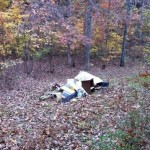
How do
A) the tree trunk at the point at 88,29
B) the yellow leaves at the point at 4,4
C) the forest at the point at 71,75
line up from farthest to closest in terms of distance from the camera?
the yellow leaves at the point at 4,4, the tree trunk at the point at 88,29, the forest at the point at 71,75

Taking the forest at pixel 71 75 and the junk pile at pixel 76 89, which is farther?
the junk pile at pixel 76 89

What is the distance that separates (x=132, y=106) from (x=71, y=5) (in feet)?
58.5

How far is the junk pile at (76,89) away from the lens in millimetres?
11841

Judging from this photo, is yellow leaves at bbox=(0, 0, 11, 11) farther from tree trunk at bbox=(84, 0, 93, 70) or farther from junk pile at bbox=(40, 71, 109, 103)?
junk pile at bbox=(40, 71, 109, 103)

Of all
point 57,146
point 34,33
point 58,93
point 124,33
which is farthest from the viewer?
point 124,33

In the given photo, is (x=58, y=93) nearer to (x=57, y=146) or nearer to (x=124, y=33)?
(x=57, y=146)

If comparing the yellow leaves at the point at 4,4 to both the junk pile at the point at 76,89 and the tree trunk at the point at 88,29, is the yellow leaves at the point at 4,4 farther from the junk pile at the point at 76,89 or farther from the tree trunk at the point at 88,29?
the junk pile at the point at 76,89

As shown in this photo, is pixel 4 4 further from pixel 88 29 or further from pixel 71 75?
→ pixel 71 75

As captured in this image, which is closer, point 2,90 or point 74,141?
point 74,141

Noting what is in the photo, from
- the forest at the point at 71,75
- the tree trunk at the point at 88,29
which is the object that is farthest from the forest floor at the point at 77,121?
the tree trunk at the point at 88,29

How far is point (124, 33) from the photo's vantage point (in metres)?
27.2

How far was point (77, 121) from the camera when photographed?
8383 millimetres

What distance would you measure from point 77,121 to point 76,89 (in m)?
3.81

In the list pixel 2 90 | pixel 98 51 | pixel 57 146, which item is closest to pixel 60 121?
pixel 57 146
